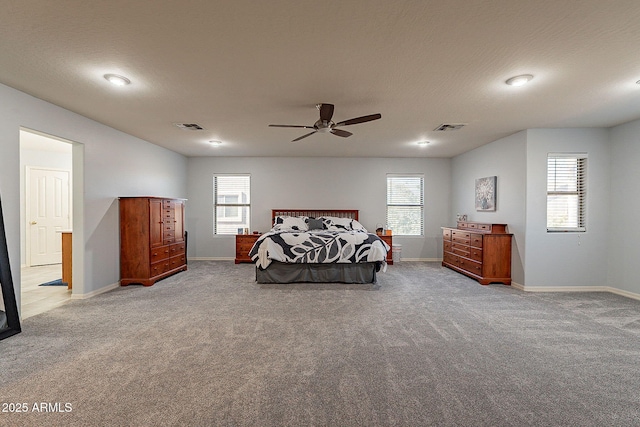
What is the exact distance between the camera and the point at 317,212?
25.4 feet

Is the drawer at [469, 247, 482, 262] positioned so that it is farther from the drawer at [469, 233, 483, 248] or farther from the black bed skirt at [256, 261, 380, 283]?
the black bed skirt at [256, 261, 380, 283]

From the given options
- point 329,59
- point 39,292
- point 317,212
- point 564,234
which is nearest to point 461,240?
point 564,234

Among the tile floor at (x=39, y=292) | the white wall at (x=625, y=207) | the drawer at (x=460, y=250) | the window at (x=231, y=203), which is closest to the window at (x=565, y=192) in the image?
the white wall at (x=625, y=207)

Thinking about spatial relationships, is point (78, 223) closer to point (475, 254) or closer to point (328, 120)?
point (328, 120)

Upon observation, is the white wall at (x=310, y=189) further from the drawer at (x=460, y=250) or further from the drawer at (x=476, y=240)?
the drawer at (x=476, y=240)

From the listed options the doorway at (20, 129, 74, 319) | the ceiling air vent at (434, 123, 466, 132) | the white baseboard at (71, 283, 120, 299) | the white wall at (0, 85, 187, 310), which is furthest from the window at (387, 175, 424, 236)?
the doorway at (20, 129, 74, 319)

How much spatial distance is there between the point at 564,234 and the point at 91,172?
774 cm

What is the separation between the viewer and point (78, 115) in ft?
14.0

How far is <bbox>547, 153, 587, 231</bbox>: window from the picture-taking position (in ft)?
16.4

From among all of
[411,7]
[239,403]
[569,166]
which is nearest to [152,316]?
[239,403]

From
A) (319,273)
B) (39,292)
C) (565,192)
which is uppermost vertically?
(565,192)

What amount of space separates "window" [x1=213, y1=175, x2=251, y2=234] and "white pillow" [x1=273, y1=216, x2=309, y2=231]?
43.7 inches

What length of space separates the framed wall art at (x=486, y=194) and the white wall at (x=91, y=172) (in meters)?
6.96

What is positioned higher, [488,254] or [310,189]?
[310,189]
